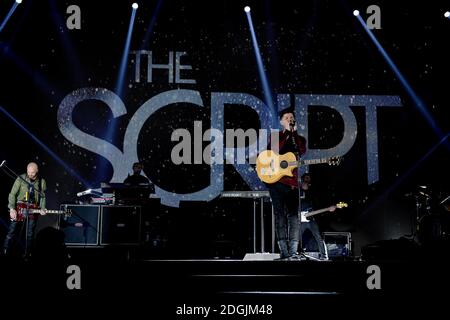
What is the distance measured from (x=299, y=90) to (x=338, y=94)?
759 millimetres

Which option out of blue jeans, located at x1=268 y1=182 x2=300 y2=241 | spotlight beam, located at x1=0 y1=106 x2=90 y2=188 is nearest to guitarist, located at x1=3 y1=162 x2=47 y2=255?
spotlight beam, located at x1=0 y1=106 x2=90 y2=188

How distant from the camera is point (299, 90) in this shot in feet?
32.2

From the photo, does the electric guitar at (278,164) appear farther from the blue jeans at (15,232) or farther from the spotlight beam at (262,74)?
the blue jeans at (15,232)

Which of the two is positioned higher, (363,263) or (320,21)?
(320,21)

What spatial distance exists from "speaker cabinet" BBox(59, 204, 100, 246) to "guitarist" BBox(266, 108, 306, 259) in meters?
3.10

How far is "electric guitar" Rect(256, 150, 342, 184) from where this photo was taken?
583 centimetres

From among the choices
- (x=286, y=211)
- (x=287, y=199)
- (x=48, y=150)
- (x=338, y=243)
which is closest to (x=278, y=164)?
(x=287, y=199)

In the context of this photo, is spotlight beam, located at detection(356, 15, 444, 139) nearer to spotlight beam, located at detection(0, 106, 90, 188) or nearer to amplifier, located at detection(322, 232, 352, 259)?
amplifier, located at detection(322, 232, 352, 259)

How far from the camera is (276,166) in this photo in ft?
19.4

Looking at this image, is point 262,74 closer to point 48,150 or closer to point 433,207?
point 433,207

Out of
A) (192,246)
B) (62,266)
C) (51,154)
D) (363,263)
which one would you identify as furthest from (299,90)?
(62,266)
